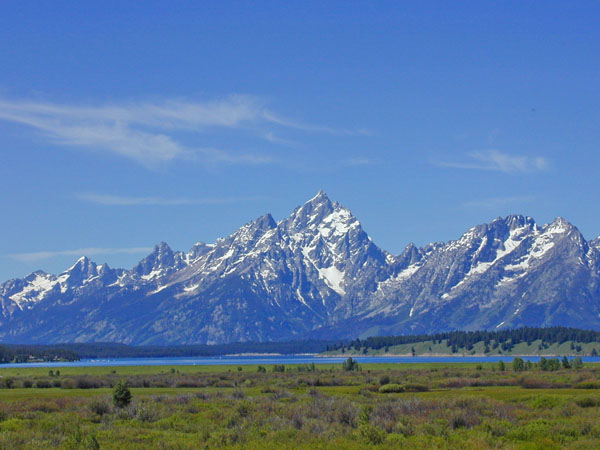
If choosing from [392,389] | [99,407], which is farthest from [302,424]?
[392,389]

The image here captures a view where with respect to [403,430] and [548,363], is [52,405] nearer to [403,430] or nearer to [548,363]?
[403,430]

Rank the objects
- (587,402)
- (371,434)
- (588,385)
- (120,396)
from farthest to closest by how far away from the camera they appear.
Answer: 1. (588,385)
2. (120,396)
3. (587,402)
4. (371,434)

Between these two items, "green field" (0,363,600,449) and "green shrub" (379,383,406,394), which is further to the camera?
"green shrub" (379,383,406,394)

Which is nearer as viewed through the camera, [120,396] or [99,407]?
[99,407]

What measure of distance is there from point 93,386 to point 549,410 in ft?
234

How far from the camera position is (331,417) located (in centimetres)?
5578

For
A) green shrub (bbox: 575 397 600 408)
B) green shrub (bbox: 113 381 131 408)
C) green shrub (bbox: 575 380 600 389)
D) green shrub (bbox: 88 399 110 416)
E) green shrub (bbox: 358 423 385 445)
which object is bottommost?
green shrub (bbox: 575 380 600 389)

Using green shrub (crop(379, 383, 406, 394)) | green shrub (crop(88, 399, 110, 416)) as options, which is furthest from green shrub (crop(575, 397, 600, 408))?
green shrub (crop(88, 399, 110, 416))

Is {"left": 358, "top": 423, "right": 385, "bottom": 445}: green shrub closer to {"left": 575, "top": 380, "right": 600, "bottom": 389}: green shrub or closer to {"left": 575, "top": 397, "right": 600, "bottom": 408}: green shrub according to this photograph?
{"left": 575, "top": 397, "right": 600, "bottom": 408}: green shrub

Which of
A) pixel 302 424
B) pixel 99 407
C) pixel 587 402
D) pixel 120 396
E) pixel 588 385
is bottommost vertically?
pixel 588 385

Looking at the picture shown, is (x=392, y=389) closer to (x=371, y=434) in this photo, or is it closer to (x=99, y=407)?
(x=99, y=407)

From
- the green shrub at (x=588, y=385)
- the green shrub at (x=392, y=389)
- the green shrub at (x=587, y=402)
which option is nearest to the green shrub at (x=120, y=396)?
the green shrub at (x=392, y=389)

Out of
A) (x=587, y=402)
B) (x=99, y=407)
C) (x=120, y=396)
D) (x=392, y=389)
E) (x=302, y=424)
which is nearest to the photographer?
(x=302, y=424)

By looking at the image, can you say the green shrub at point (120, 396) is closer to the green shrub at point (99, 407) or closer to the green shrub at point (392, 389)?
the green shrub at point (99, 407)
